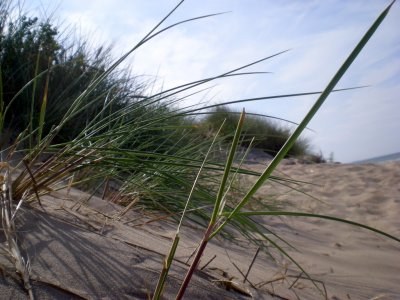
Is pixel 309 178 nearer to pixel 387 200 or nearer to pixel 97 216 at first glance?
pixel 387 200

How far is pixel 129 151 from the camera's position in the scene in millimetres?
1156

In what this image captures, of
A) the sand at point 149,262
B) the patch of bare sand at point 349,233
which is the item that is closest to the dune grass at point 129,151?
the sand at point 149,262

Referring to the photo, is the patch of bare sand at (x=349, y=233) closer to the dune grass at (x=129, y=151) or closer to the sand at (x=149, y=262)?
the sand at (x=149, y=262)

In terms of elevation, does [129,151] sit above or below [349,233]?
above

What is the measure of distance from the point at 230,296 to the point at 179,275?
14 centimetres

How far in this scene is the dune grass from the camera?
71cm

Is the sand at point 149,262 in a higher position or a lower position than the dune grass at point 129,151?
lower

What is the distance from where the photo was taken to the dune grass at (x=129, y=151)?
2.32 feet

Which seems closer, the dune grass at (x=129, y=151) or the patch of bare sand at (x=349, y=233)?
the dune grass at (x=129, y=151)

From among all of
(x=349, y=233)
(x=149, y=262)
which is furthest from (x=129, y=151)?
(x=349, y=233)

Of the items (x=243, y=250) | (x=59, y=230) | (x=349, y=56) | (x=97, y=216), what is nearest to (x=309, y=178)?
(x=243, y=250)

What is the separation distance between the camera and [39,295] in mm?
779

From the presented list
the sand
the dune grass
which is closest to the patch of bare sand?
the sand

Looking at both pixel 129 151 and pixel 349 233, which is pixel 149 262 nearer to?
pixel 129 151
